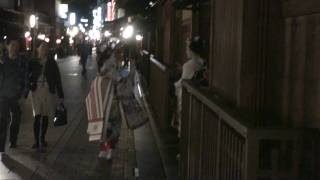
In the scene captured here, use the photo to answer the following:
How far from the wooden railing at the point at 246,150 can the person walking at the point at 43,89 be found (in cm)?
541

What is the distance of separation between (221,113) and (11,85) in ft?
22.0

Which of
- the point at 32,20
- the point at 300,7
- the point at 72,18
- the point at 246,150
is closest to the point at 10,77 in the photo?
the point at 300,7

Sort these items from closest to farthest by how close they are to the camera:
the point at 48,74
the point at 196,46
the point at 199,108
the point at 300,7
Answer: the point at 300,7, the point at 199,108, the point at 196,46, the point at 48,74

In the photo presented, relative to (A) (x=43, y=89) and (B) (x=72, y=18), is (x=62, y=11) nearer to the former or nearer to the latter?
(B) (x=72, y=18)

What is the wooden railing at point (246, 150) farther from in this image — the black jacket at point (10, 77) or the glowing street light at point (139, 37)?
the glowing street light at point (139, 37)

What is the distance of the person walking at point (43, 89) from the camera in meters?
11.5

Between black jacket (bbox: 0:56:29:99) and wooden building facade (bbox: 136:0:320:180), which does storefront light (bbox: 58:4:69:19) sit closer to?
black jacket (bbox: 0:56:29:99)

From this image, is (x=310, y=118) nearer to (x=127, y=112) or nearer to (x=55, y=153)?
(x=127, y=112)

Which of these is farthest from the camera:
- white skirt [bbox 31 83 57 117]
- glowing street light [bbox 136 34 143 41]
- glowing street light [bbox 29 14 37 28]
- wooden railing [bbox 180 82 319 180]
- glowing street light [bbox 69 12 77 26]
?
glowing street light [bbox 69 12 77 26]

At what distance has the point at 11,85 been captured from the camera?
11.1 meters

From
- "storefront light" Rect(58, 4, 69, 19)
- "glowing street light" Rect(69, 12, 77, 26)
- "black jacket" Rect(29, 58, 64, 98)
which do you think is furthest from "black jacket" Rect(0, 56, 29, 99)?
"glowing street light" Rect(69, 12, 77, 26)

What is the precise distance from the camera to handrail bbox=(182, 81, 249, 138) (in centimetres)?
411

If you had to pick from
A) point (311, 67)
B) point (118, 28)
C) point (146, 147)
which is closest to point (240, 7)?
point (311, 67)

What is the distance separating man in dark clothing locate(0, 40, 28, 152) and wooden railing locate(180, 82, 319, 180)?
535 centimetres
